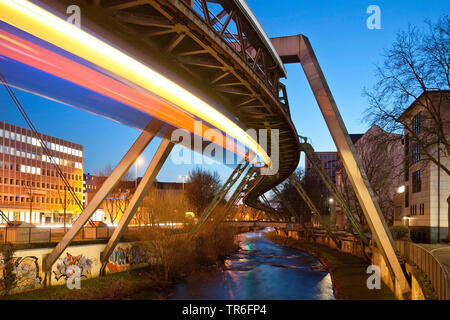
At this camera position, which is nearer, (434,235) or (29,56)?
(29,56)

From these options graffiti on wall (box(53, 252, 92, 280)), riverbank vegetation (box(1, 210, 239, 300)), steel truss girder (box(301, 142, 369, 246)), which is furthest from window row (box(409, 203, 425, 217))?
graffiti on wall (box(53, 252, 92, 280))

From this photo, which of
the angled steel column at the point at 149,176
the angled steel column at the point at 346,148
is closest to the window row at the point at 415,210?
the angled steel column at the point at 346,148

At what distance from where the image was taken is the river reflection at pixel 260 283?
22.7 meters

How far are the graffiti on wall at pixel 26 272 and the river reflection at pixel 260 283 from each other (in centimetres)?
693

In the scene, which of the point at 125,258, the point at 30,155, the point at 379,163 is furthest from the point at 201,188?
the point at 125,258

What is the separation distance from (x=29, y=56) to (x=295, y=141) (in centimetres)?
1627

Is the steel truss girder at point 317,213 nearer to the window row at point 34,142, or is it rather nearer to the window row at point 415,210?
the window row at point 415,210

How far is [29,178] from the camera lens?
68.5 m

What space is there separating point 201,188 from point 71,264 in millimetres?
52394

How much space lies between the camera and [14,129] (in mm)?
71625
